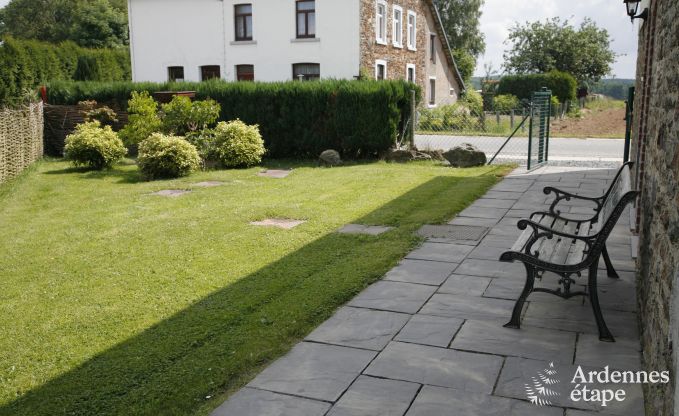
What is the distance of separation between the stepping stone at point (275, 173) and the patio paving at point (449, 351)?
7.17 metres

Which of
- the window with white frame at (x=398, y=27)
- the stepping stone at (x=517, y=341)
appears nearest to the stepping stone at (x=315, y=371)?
the stepping stone at (x=517, y=341)

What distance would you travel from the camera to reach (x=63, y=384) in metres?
4.00

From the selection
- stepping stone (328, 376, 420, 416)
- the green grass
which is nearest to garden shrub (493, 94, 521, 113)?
the green grass

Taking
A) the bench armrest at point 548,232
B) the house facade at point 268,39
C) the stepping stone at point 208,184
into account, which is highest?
the house facade at point 268,39

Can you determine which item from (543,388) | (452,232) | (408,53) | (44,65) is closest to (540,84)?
(408,53)

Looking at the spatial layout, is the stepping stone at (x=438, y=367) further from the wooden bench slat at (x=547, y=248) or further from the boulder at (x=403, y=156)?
the boulder at (x=403, y=156)

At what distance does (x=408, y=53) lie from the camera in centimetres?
2964

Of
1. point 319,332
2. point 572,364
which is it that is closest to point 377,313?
point 319,332

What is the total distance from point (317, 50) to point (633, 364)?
74.3ft

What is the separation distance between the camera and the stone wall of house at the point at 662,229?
3.02 metres

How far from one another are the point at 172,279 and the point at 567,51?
42.3 metres

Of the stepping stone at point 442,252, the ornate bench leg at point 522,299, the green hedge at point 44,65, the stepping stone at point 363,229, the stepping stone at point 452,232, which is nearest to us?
the ornate bench leg at point 522,299

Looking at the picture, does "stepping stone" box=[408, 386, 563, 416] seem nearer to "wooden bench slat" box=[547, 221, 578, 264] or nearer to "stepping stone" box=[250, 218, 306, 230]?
"wooden bench slat" box=[547, 221, 578, 264]

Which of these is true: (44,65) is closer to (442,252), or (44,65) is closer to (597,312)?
(442,252)
